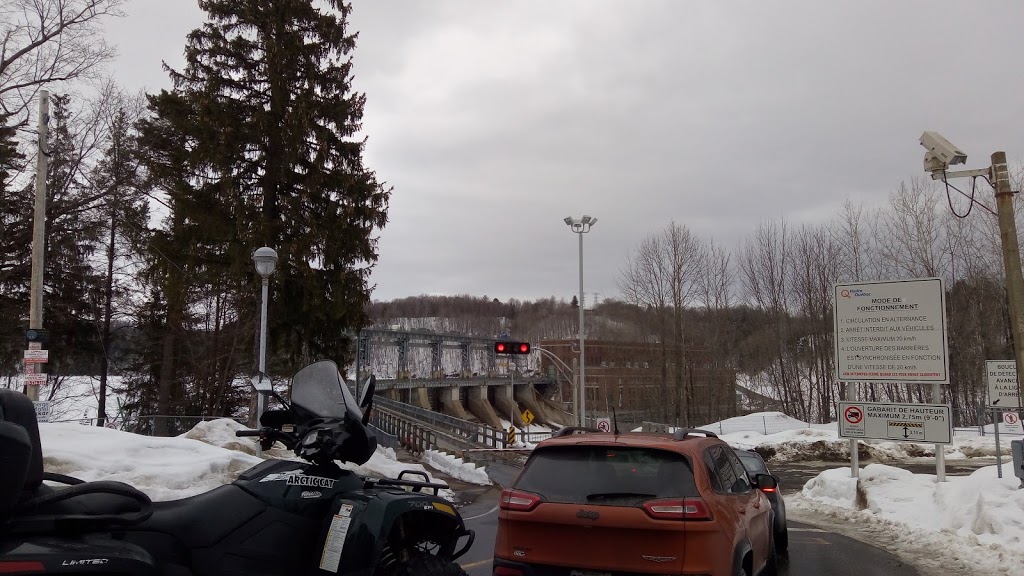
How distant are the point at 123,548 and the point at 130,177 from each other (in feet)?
81.5

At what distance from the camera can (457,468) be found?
21344 millimetres

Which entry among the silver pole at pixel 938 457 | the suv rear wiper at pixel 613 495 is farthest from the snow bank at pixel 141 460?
the silver pole at pixel 938 457

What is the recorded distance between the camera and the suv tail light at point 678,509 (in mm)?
4676

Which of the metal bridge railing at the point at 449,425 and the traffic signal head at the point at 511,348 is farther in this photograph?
the metal bridge railing at the point at 449,425

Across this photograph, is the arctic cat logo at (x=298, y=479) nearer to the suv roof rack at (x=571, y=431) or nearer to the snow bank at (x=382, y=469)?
the suv roof rack at (x=571, y=431)

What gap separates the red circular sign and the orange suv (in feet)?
40.7

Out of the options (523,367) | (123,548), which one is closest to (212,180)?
(123,548)

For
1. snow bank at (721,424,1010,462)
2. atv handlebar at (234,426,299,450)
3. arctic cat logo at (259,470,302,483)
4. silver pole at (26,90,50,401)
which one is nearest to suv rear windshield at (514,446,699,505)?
atv handlebar at (234,426,299,450)

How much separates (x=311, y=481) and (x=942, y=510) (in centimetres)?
1149

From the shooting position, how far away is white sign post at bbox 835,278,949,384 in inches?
605

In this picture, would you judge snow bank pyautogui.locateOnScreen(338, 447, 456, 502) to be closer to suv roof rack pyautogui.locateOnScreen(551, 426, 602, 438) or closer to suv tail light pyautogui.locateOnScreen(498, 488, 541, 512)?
suv roof rack pyautogui.locateOnScreen(551, 426, 602, 438)

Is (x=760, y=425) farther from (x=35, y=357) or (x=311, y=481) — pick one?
(x=311, y=481)

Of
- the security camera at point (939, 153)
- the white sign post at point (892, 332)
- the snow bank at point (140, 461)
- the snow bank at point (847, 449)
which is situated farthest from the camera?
the snow bank at point (847, 449)

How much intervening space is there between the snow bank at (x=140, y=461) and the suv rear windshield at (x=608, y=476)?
19.9 feet
